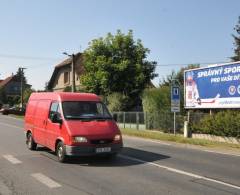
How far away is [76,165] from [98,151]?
2.28 ft

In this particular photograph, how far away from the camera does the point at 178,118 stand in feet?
87.5

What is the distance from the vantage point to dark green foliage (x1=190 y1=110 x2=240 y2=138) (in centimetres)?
Result: 2164

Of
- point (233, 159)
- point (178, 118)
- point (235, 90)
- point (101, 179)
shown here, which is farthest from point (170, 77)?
point (101, 179)

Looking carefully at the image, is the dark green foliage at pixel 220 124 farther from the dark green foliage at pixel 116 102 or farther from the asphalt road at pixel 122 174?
the dark green foliage at pixel 116 102

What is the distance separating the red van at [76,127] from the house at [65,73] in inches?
1726

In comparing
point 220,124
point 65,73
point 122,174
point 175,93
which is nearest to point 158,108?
point 175,93

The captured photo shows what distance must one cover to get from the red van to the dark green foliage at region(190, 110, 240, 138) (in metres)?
10.3

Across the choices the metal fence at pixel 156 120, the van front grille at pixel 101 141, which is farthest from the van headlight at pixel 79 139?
the metal fence at pixel 156 120

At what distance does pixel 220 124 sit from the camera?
22.6 meters

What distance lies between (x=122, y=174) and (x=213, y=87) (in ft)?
50.2

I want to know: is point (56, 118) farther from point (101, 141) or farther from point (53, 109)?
point (101, 141)

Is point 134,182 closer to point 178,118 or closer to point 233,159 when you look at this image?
point 233,159

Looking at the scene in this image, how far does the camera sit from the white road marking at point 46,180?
906 cm

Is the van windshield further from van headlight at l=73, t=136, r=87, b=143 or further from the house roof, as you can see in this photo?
the house roof
